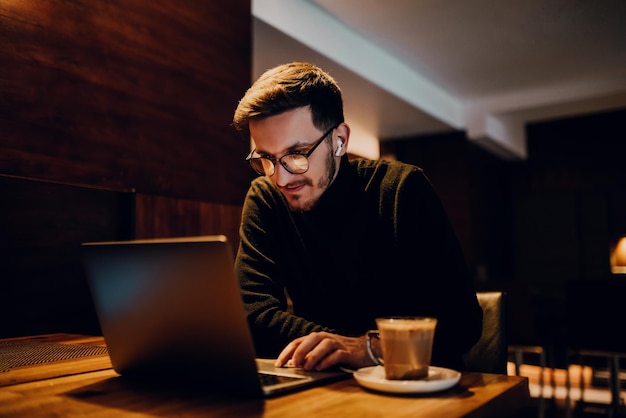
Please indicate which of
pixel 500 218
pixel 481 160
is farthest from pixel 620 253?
pixel 481 160

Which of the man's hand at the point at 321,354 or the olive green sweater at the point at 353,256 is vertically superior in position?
the olive green sweater at the point at 353,256

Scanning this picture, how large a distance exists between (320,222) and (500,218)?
20.1 ft

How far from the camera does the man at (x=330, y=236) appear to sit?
48.8 inches

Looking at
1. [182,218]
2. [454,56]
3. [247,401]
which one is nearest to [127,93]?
[182,218]

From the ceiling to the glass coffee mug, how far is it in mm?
2843

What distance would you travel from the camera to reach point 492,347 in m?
1.37

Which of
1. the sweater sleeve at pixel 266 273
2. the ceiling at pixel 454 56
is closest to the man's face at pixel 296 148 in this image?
the sweater sleeve at pixel 266 273

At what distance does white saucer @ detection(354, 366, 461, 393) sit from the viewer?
0.80m

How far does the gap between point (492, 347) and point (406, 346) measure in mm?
625

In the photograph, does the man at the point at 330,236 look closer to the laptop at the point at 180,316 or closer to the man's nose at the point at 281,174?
the man's nose at the point at 281,174

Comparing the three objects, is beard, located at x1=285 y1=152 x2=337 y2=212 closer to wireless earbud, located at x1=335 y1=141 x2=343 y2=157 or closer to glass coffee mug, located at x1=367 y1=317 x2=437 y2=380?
wireless earbud, located at x1=335 y1=141 x2=343 y2=157

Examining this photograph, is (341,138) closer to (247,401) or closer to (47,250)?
(247,401)

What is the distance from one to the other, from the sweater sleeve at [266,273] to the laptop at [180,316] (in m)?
0.22

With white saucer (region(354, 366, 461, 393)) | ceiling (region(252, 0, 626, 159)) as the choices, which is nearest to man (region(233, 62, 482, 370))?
white saucer (region(354, 366, 461, 393))
